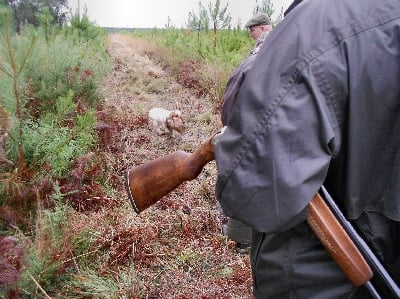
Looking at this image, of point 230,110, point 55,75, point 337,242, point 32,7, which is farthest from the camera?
point 32,7

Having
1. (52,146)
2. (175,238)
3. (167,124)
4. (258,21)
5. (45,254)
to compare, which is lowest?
(175,238)

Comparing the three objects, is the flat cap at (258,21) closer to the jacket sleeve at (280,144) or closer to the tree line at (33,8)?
the jacket sleeve at (280,144)

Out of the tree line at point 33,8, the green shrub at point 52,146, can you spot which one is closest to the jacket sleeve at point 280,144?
the green shrub at point 52,146

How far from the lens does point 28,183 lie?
3.17 metres

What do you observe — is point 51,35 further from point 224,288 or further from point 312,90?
point 312,90

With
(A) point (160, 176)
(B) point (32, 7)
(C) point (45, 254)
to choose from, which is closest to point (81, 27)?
(B) point (32, 7)

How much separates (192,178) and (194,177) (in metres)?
0.02

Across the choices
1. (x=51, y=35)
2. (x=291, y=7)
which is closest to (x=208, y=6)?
(x=51, y=35)

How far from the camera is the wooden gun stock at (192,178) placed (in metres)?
1.10

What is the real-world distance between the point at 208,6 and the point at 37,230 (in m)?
9.40

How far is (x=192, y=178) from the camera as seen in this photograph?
4.75 feet

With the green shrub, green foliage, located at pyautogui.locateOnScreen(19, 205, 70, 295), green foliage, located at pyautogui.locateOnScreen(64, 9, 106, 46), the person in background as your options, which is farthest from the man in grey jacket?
green foliage, located at pyautogui.locateOnScreen(64, 9, 106, 46)

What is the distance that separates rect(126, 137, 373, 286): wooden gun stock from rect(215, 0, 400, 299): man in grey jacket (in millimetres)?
86

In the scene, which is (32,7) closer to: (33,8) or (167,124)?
(33,8)
